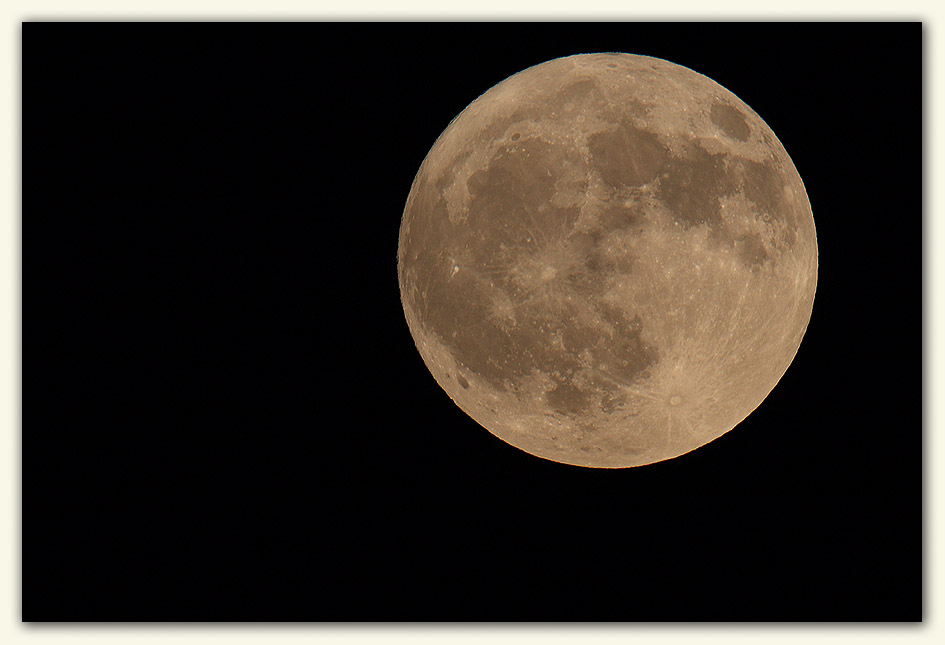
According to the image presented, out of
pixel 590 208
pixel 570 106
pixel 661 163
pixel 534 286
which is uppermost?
pixel 570 106

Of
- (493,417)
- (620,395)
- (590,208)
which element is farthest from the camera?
(493,417)

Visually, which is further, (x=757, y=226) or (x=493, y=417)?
(x=493, y=417)

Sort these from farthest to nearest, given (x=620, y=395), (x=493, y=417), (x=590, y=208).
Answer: (x=493, y=417)
(x=620, y=395)
(x=590, y=208)

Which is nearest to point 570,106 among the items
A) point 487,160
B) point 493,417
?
point 487,160

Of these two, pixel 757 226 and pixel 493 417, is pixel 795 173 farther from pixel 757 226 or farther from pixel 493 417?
pixel 493 417

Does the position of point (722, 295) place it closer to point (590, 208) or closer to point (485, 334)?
point (590, 208)

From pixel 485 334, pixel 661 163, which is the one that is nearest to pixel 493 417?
pixel 485 334

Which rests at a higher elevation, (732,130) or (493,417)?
(732,130)
